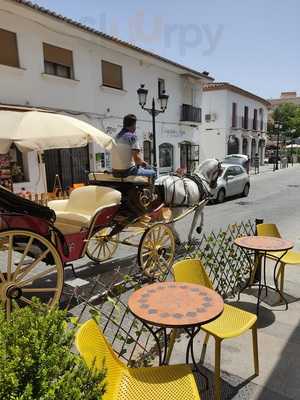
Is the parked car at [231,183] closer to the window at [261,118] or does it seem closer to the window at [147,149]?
the window at [147,149]

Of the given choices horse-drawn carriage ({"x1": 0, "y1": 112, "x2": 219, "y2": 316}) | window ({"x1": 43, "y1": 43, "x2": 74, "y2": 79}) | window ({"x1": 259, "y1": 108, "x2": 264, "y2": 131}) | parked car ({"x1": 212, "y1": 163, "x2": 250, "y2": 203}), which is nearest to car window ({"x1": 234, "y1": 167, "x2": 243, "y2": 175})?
parked car ({"x1": 212, "y1": 163, "x2": 250, "y2": 203})

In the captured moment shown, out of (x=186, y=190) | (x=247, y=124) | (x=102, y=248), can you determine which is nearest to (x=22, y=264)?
(x=102, y=248)

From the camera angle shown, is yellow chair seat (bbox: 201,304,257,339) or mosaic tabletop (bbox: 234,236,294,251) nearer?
yellow chair seat (bbox: 201,304,257,339)

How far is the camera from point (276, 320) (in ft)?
12.5

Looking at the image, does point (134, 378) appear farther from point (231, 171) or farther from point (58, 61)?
point (231, 171)

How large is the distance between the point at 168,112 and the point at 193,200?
13696 millimetres

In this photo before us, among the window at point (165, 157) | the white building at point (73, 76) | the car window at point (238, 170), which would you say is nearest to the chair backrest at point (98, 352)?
the white building at point (73, 76)

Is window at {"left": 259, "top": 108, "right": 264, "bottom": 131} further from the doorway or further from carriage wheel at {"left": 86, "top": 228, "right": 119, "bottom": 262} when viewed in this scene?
carriage wheel at {"left": 86, "top": 228, "right": 119, "bottom": 262}

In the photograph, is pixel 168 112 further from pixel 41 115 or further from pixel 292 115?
pixel 292 115

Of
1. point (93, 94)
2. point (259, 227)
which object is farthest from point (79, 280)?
point (93, 94)

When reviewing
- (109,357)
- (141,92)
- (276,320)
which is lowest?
(276,320)

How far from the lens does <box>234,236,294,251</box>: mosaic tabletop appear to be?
3834mm

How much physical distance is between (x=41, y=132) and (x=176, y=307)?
110 inches

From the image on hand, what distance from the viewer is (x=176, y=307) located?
2410mm
